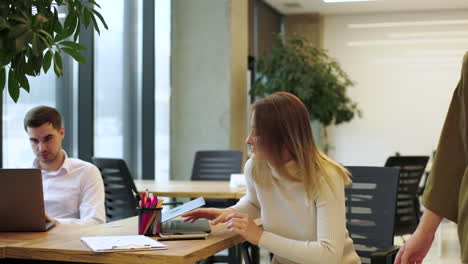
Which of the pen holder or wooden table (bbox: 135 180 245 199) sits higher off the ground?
A: the pen holder

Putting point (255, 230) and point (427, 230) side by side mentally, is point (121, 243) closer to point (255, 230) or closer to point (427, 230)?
point (255, 230)

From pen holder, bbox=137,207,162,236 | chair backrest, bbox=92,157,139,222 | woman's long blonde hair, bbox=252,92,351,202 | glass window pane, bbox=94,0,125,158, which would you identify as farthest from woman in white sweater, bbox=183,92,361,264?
glass window pane, bbox=94,0,125,158

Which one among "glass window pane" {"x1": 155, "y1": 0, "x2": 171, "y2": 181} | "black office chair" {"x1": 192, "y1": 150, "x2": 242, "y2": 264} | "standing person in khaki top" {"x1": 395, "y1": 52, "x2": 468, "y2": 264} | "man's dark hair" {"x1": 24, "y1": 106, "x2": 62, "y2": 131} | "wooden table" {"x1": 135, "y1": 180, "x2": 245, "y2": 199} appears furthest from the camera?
"glass window pane" {"x1": 155, "y1": 0, "x2": 171, "y2": 181}

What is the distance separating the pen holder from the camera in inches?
89.7

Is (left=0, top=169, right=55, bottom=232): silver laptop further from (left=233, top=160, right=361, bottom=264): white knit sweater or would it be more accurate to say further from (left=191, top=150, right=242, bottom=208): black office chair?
(left=191, top=150, right=242, bottom=208): black office chair

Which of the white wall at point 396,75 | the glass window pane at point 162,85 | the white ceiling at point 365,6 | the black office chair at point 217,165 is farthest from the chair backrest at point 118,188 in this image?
the white wall at point 396,75

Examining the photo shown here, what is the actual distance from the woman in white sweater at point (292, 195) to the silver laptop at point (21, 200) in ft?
1.82

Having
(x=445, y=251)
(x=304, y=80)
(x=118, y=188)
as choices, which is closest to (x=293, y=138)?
(x=118, y=188)

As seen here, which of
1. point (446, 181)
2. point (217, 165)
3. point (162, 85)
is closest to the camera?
point (446, 181)

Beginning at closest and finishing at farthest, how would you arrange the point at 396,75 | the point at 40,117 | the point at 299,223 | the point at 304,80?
the point at 299,223, the point at 40,117, the point at 304,80, the point at 396,75

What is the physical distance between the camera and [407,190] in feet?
16.1

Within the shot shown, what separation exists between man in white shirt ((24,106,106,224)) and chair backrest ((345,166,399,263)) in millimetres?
1149

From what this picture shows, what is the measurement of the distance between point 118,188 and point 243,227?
2.23 meters

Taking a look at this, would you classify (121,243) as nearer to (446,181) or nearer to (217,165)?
(446,181)
